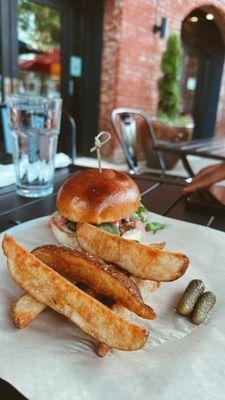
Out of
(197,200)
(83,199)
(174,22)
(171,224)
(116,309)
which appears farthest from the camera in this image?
(174,22)

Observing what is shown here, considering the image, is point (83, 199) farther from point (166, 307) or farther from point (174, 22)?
point (174, 22)

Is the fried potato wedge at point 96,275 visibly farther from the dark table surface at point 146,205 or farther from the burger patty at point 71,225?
the dark table surface at point 146,205

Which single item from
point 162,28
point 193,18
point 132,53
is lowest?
point 132,53

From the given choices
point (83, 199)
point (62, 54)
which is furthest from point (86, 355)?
point (62, 54)

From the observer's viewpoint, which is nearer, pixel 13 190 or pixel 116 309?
pixel 116 309

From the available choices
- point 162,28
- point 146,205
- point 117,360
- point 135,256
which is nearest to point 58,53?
point 162,28

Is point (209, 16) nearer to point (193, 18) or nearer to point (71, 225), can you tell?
point (193, 18)
